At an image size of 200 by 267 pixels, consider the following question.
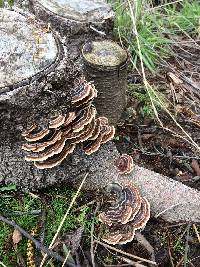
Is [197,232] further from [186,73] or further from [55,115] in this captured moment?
[186,73]

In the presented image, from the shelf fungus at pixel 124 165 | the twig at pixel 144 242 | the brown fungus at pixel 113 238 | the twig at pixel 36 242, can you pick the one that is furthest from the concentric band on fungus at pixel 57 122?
the twig at pixel 144 242

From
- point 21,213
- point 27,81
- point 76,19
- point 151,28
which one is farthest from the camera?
point 151,28

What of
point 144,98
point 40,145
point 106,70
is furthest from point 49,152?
point 144,98

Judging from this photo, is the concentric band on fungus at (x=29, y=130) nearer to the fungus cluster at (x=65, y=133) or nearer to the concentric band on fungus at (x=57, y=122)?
the fungus cluster at (x=65, y=133)

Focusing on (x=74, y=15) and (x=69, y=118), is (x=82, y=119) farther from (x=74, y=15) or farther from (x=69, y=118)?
(x=74, y=15)

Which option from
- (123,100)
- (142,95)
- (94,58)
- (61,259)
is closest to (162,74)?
(142,95)
